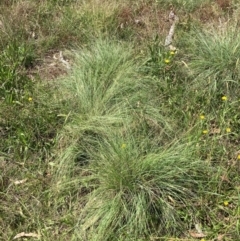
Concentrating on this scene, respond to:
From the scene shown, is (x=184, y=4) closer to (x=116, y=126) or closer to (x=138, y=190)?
(x=116, y=126)

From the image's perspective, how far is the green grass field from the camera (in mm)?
3080

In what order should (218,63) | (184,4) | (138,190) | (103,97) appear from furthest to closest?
(184,4) < (218,63) < (103,97) < (138,190)

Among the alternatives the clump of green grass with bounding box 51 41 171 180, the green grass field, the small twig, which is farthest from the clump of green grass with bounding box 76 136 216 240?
the small twig

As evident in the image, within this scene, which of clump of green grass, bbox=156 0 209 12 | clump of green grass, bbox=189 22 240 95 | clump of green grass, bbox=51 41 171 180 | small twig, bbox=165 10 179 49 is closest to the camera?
clump of green grass, bbox=51 41 171 180

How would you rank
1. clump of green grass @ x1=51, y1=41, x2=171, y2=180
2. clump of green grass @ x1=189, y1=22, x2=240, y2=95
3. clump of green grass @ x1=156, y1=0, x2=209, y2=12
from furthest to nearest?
clump of green grass @ x1=156, y1=0, x2=209, y2=12
clump of green grass @ x1=189, y1=22, x2=240, y2=95
clump of green grass @ x1=51, y1=41, x2=171, y2=180

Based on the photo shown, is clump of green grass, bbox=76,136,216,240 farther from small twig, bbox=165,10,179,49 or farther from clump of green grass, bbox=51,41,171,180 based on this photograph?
small twig, bbox=165,10,179,49

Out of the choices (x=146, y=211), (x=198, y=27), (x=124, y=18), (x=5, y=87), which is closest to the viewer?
(x=146, y=211)

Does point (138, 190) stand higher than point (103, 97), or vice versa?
point (103, 97)

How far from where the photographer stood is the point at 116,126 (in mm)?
3609

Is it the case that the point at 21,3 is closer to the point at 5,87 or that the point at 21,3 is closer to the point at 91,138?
the point at 5,87

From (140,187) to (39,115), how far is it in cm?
125

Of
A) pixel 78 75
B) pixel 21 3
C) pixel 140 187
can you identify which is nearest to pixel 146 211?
pixel 140 187

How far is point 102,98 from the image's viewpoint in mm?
3887

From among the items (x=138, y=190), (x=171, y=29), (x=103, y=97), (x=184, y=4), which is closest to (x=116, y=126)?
(x=103, y=97)
